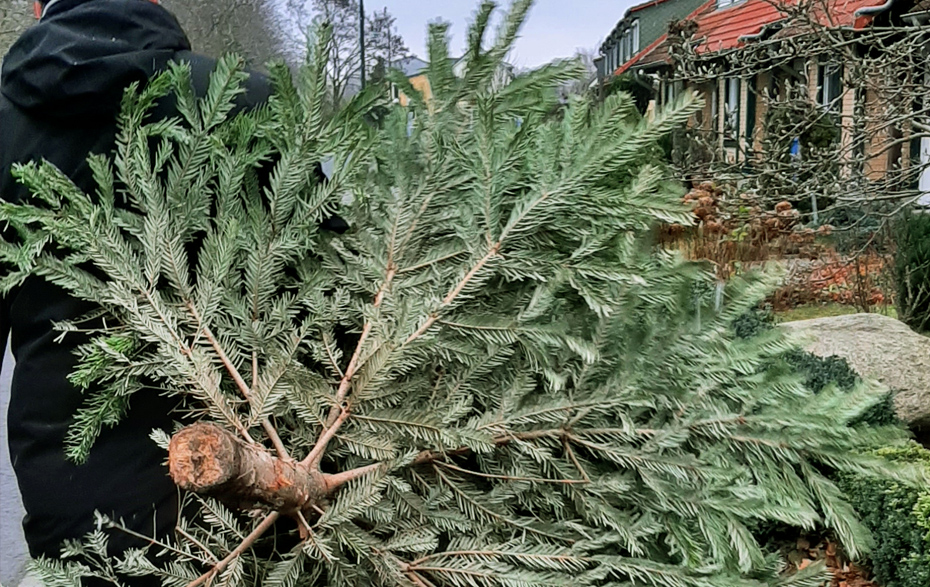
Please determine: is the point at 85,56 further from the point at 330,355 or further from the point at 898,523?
the point at 898,523

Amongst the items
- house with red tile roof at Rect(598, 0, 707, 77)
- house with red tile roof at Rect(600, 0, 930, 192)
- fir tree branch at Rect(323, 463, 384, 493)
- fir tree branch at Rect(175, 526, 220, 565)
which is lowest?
fir tree branch at Rect(175, 526, 220, 565)

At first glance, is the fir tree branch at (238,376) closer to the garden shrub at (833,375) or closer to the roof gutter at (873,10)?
the garden shrub at (833,375)

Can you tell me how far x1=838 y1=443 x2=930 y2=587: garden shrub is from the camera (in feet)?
9.70

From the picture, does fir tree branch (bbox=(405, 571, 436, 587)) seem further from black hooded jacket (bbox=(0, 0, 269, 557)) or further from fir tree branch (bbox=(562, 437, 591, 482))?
black hooded jacket (bbox=(0, 0, 269, 557))

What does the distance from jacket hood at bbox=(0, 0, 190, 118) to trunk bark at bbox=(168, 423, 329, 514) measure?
2.45ft

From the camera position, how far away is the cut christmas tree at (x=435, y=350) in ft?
4.08

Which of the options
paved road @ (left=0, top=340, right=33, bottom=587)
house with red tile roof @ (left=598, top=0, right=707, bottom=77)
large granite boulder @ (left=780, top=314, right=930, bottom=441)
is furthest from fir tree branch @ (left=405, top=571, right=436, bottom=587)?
house with red tile roof @ (left=598, top=0, right=707, bottom=77)

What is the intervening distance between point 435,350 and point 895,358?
4.38 metres

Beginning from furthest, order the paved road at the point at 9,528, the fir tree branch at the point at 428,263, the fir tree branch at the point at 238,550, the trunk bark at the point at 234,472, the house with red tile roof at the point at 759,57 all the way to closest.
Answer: the house with red tile roof at the point at 759,57
the paved road at the point at 9,528
the fir tree branch at the point at 428,263
the fir tree branch at the point at 238,550
the trunk bark at the point at 234,472

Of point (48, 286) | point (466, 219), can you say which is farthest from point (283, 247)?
point (48, 286)

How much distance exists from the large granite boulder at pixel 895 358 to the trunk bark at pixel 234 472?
12.5 ft

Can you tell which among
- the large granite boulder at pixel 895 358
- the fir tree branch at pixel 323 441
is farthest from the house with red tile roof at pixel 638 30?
the fir tree branch at pixel 323 441

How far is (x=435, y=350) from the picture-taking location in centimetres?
130

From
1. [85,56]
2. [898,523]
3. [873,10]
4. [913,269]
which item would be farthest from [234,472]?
[913,269]
